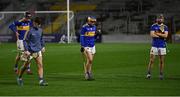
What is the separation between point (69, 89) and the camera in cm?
1712

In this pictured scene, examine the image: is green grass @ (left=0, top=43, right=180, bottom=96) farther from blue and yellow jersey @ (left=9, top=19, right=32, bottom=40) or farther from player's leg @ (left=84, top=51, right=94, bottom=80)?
blue and yellow jersey @ (left=9, top=19, right=32, bottom=40)

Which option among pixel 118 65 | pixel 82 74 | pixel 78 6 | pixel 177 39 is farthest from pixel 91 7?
pixel 82 74

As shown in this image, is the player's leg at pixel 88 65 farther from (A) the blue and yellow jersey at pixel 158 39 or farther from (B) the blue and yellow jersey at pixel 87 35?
(A) the blue and yellow jersey at pixel 158 39

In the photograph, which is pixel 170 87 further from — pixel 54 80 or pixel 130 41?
pixel 130 41

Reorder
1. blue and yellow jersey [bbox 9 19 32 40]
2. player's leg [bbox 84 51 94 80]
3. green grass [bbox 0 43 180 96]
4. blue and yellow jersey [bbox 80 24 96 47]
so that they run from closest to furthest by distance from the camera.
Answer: green grass [bbox 0 43 180 96]
player's leg [bbox 84 51 94 80]
blue and yellow jersey [bbox 80 24 96 47]
blue and yellow jersey [bbox 9 19 32 40]

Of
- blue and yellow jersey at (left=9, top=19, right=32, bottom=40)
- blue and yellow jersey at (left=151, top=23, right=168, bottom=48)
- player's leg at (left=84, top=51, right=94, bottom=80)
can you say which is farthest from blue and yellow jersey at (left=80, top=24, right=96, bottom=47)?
blue and yellow jersey at (left=9, top=19, right=32, bottom=40)

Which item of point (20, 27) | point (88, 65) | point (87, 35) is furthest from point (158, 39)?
point (20, 27)

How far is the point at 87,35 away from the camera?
2100 centimetres

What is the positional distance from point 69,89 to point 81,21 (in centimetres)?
4711

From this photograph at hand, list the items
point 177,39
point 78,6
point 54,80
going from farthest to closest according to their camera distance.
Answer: point 78,6 → point 177,39 → point 54,80

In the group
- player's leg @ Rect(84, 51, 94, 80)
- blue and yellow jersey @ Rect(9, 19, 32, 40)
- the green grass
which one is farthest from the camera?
blue and yellow jersey @ Rect(9, 19, 32, 40)

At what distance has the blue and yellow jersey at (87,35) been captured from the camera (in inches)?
819

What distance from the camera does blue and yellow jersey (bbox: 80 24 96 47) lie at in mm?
20809

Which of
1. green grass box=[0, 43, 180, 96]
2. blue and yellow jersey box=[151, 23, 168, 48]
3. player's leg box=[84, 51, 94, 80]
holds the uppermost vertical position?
blue and yellow jersey box=[151, 23, 168, 48]
